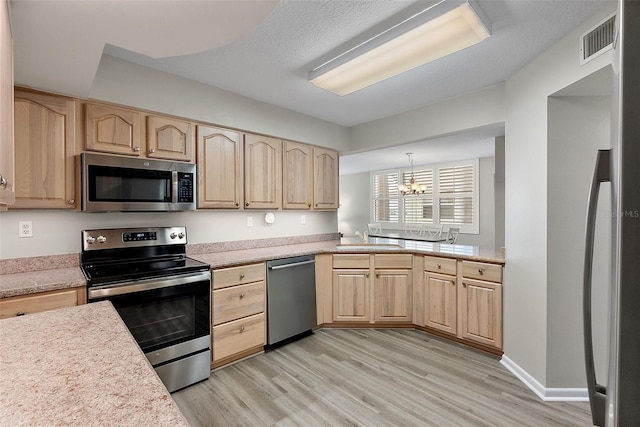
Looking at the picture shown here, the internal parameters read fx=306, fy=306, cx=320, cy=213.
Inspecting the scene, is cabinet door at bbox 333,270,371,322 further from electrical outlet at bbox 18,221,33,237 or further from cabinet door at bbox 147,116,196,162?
electrical outlet at bbox 18,221,33,237

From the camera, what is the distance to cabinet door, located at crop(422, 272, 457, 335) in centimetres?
295

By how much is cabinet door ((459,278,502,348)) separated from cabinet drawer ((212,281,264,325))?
1888 millimetres

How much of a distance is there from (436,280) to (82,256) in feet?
10.1

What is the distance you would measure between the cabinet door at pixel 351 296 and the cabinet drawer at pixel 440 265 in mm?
632

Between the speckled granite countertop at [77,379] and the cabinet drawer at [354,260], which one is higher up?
the speckled granite countertop at [77,379]

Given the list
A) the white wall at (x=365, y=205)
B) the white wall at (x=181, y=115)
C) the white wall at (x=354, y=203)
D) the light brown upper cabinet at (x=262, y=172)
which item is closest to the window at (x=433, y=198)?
the white wall at (x=365, y=205)

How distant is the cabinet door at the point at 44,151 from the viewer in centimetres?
196

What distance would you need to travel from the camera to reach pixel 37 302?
1.70 metres

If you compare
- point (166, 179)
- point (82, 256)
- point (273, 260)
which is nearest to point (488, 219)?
point (273, 260)

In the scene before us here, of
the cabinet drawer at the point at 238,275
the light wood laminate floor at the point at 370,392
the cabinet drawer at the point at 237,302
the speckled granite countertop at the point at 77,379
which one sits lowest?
the light wood laminate floor at the point at 370,392

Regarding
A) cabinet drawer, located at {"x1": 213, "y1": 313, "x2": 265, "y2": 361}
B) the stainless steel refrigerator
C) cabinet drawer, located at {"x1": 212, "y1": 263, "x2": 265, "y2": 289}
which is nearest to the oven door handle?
cabinet drawer, located at {"x1": 212, "y1": 263, "x2": 265, "y2": 289}

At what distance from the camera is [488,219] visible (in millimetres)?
6457

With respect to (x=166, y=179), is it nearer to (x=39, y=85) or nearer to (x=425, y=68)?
(x=39, y=85)

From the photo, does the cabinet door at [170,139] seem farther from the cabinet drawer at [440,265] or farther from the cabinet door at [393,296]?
the cabinet drawer at [440,265]
